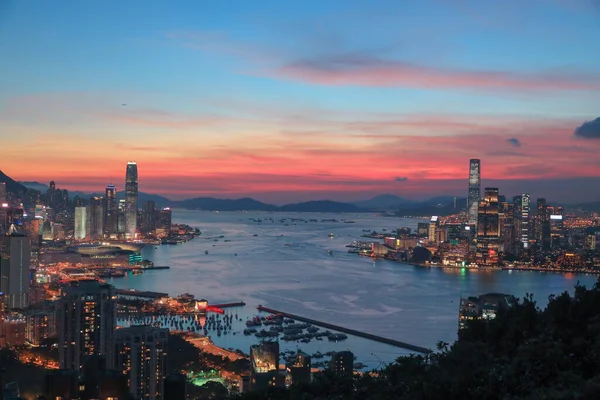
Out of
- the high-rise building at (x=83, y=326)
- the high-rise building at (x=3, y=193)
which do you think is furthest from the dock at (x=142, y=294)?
the high-rise building at (x=3, y=193)

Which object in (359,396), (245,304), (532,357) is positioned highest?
(532,357)

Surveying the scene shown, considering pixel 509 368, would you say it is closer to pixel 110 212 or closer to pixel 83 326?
pixel 83 326

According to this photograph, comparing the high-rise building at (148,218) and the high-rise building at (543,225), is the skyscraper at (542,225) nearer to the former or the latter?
the high-rise building at (543,225)

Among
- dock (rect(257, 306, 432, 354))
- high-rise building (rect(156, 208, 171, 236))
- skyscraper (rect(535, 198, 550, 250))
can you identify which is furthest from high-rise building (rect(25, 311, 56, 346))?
high-rise building (rect(156, 208, 171, 236))

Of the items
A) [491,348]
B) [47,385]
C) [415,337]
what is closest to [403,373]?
[491,348]

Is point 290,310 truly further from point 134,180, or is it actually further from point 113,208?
point 134,180
